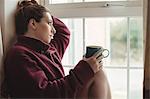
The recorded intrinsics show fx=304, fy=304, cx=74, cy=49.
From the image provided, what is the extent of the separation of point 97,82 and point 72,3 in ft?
1.77

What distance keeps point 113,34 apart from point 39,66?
1.74 ft

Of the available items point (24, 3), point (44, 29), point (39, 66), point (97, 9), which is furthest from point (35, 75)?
point (97, 9)

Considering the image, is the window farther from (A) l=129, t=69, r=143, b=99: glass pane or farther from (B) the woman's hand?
(B) the woman's hand

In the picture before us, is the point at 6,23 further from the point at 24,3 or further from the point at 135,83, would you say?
the point at 135,83

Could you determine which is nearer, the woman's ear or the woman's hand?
the woman's hand

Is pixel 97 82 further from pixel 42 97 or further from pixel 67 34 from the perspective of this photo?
pixel 67 34

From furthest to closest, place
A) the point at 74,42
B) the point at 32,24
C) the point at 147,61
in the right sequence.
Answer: the point at 74,42, the point at 32,24, the point at 147,61

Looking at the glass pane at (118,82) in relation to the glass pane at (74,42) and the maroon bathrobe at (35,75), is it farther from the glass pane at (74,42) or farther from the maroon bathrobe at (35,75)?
the maroon bathrobe at (35,75)

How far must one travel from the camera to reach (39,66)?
1.40 meters

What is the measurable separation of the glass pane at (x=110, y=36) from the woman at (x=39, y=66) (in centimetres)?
30

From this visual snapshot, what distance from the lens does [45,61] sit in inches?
57.0

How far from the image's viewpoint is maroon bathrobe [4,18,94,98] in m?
1.33

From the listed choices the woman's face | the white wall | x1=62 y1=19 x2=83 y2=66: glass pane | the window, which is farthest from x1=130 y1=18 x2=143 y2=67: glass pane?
the white wall

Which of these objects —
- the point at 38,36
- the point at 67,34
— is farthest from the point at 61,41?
the point at 38,36
